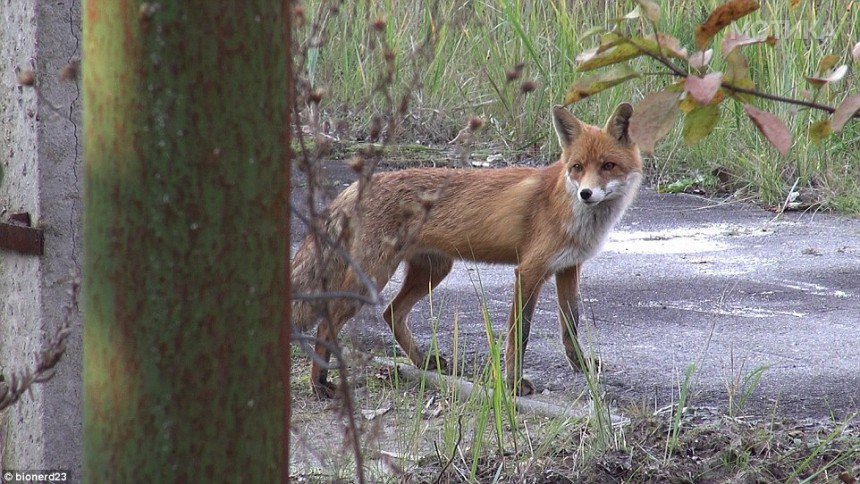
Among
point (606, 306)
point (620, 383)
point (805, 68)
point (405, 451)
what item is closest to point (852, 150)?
point (805, 68)

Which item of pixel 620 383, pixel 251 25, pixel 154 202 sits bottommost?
pixel 620 383

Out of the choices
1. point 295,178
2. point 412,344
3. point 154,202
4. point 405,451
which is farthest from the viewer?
point 295,178

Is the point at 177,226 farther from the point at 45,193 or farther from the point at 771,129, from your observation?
the point at 45,193

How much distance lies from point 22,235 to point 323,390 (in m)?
2.02

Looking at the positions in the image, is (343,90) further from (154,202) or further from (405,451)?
(154,202)

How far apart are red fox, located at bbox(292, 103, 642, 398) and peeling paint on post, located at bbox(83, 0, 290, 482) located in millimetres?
3783

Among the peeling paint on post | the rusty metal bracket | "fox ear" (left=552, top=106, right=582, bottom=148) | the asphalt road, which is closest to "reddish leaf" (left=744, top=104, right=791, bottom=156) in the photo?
the peeling paint on post

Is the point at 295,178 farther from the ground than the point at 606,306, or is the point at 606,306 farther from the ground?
the point at 295,178

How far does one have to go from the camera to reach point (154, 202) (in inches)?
45.1

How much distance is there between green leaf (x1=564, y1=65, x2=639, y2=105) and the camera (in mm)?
1832

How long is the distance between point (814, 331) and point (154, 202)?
4845mm

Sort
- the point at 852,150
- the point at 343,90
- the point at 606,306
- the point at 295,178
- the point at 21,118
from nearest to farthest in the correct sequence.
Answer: the point at 21,118, the point at 606,306, the point at 295,178, the point at 852,150, the point at 343,90

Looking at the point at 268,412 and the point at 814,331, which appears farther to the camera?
the point at 814,331

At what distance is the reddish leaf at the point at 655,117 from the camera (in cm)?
174
